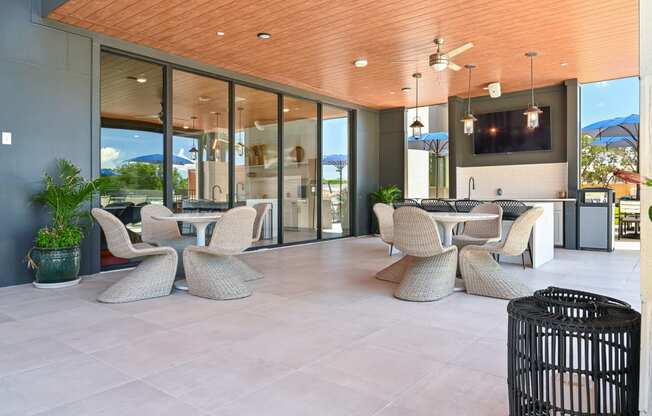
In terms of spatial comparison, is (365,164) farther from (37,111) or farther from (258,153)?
(37,111)

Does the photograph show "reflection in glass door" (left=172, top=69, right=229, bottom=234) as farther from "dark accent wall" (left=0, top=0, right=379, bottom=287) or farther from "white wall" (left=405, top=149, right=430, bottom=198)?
"white wall" (left=405, top=149, right=430, bottom=198)

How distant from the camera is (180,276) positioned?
17.1 ft

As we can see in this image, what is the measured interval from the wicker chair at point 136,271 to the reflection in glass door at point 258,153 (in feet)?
9.68

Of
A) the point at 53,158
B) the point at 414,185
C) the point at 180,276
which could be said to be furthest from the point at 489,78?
the point at 53,158

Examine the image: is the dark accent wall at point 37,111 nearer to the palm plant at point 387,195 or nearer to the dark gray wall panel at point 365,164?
the dark gray wall panel at point 365,164

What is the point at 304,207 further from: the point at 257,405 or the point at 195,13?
the point at 257,405

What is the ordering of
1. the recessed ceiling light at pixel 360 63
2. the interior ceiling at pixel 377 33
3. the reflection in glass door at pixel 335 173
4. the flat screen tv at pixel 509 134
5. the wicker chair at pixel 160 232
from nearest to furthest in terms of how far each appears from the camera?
the interior ceiling at pixel 377 33 < the wicker chair at pixel 160 232 < the recessed ceiling light at pixel 360 63 < the flat screen tv at pixel 509 134 < the reflection in glass door at pixel 335 173

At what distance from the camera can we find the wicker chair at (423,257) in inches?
159

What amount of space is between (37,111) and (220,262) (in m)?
2.73

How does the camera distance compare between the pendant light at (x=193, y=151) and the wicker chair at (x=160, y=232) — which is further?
the pendant light at (x=193, y=151)

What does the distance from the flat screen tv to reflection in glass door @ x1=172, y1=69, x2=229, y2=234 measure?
17.0 feet

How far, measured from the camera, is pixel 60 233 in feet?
15.4

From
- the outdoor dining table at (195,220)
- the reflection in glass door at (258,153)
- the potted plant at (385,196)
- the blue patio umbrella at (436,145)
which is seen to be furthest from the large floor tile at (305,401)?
the blue patio umbrella at (436,145)

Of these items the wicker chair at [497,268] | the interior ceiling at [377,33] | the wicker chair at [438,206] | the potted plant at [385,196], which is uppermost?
the interior ceiling at [377,33]
